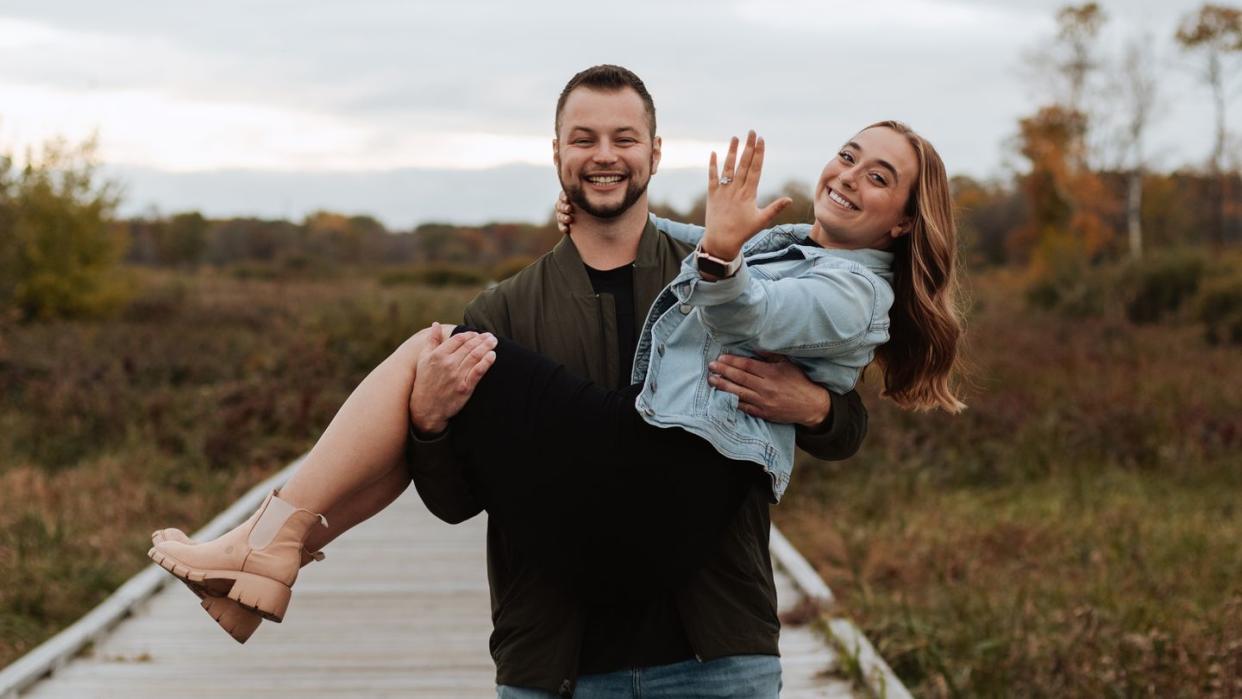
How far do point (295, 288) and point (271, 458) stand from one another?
60.4 ft

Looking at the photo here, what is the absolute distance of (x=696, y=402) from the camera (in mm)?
2432

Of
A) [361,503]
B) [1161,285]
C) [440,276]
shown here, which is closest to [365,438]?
[361,503]

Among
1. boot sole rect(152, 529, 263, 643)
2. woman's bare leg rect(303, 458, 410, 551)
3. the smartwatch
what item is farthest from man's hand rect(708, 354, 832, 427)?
boot sole rect(152, 529, 263, 643)

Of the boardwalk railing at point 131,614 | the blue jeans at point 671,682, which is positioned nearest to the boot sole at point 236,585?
the blue jeans at point 671,682

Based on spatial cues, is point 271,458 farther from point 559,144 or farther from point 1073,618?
point 559,144

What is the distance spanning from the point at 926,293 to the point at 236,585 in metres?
1.51

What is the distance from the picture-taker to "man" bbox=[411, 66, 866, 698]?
8.29 ft

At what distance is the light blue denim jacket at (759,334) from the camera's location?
92.2 inches

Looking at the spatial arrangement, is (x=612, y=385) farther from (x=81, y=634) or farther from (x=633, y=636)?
(x=81, y=634)

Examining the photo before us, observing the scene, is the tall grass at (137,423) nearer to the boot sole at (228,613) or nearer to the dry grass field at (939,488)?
the dry grass field at (939,488)

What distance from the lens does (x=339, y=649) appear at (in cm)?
566

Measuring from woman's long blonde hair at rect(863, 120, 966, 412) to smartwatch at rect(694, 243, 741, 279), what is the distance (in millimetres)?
616

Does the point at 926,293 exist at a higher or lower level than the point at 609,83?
lower

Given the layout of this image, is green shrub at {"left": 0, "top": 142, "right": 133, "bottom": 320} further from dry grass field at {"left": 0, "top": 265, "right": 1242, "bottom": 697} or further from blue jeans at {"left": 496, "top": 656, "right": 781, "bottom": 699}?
blue jeans at {"left": 496, "top": 656, "right": 781, "bottom": 699}
